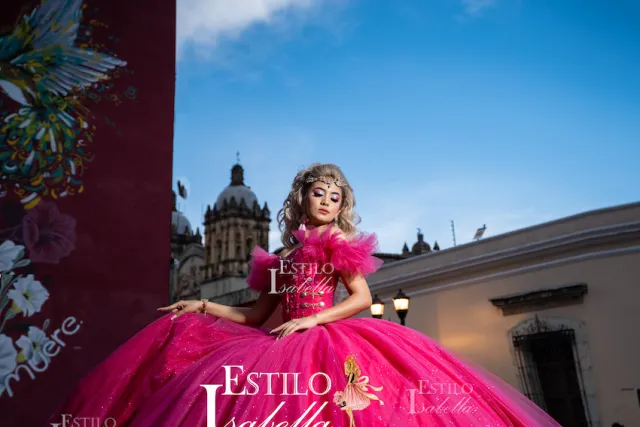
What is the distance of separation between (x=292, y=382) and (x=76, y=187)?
12.1ft

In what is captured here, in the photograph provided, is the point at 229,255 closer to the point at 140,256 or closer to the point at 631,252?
the point at 631,252

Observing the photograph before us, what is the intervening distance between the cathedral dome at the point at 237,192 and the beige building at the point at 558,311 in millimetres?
29933

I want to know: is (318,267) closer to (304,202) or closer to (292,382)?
(304,202)

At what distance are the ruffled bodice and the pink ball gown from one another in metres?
0.03

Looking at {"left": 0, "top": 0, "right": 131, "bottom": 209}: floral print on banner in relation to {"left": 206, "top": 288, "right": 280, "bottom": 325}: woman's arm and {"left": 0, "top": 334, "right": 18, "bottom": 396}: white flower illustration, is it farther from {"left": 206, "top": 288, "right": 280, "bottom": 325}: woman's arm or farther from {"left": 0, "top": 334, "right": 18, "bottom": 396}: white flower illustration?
{"left": 206, "top": 288, "right": 280, "bottom": 325}: woman's arm

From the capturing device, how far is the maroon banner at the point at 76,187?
438 cm

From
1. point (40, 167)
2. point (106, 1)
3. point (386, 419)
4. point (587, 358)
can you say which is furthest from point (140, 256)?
point (587, 358)

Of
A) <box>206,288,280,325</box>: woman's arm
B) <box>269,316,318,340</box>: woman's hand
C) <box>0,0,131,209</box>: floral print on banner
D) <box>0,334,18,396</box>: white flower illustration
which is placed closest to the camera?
<box>269,316,318,340</box>: woman's hand

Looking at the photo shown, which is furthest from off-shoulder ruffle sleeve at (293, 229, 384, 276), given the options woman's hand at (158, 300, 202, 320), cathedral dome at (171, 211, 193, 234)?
cathedral dome at (171, 211, 193, 234)

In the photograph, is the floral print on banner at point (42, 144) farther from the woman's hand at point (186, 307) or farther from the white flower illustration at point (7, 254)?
the woman's hand at point (186, 307)

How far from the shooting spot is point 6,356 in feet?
14.0

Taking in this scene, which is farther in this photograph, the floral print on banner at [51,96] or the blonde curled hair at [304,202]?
the floral print on banner at [51,96]

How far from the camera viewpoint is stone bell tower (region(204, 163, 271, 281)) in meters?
38.8

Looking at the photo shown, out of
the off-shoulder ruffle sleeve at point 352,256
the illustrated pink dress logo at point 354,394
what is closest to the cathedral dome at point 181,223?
the off-shoulder ruffle sleeve at point 352,256
